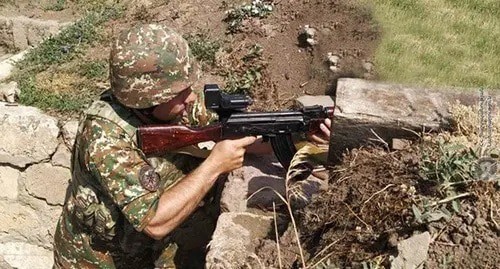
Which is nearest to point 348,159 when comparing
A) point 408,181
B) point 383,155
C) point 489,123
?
point 383,155

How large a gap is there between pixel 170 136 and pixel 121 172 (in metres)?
0.36

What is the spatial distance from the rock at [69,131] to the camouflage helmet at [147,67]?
2.55m

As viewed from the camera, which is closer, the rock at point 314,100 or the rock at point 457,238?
the rock at point 457,238

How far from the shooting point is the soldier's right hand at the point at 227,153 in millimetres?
3629

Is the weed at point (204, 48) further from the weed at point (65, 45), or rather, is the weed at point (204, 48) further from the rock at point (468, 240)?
the rock at point (468, 240)

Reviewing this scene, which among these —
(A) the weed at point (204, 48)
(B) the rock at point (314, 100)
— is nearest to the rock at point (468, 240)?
(B) the rock at point (314, 100)

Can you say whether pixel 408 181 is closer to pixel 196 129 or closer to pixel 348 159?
pixel 348 159

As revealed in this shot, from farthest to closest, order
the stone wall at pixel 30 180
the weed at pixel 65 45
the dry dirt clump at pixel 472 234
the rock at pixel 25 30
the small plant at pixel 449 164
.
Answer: the rock at pixel 25 30, the weed at pixel 65 45, the stone wall at pixel 30 180, the small plant at pixel 449 164, the dry dirt clump at pixel 472 234

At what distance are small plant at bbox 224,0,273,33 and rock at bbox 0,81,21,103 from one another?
210 cm

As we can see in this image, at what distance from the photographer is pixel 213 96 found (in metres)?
3.64

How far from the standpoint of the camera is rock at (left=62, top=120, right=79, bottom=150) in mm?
5887

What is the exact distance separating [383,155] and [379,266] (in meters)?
0.79

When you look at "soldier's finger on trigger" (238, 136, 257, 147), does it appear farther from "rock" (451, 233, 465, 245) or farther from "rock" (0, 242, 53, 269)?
"rock" (0, 242, 53, 269)

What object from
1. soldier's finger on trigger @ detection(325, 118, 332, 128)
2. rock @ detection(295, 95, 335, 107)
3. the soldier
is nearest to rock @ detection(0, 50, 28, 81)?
rock @ detection(295, 95, 335, 107)
